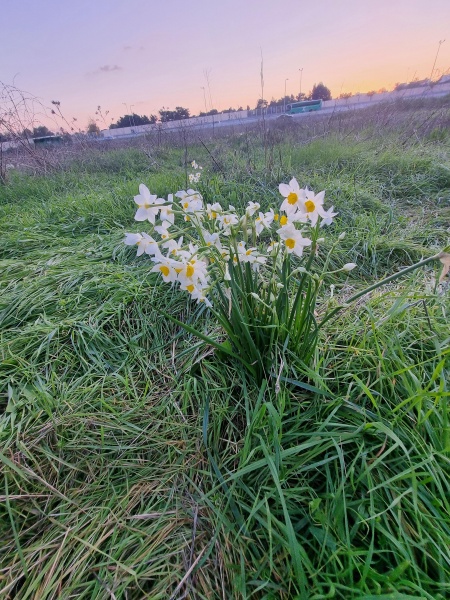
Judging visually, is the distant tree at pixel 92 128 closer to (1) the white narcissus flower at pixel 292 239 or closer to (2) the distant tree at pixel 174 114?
(2) the distant tree at pixel 174 114

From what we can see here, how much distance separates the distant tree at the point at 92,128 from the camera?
21.8 feet

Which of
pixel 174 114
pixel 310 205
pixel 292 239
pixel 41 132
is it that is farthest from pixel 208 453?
pixel 174 114

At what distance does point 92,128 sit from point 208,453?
8171 millimetres

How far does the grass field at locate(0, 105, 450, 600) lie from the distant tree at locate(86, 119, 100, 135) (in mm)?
6398

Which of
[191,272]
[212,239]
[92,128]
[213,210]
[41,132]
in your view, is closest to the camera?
[191,272]

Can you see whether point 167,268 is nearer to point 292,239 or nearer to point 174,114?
point 292,239

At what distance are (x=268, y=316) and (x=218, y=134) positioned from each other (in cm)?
790

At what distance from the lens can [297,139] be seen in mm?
5602

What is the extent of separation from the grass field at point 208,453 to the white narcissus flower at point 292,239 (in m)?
0.43

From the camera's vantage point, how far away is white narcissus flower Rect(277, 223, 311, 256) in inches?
34.0

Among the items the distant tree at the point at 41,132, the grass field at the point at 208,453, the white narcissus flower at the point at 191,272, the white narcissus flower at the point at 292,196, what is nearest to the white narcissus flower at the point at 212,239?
the white narcissus flower at the point at 191,272

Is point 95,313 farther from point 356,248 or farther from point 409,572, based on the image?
point 356,248

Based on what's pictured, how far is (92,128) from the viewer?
692 cm

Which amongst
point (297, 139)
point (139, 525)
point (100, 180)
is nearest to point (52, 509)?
point (139, 525)
